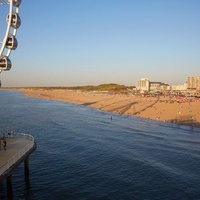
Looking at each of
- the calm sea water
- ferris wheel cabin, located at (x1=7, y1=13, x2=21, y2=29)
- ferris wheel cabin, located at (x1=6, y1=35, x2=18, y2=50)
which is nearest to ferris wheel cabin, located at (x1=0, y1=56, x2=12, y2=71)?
ferris wheel cabin, located at (x1=6, y1=35, x2=18, y2=50)

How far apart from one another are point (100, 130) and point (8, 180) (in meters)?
27.8

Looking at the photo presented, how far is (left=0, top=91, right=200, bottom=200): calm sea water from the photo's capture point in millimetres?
20891

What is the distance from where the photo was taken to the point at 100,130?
45625mm

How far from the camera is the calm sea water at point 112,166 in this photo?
20.9 m

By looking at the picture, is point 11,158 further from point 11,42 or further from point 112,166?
point 112,166

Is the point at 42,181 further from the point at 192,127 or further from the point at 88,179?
the point at 192,127

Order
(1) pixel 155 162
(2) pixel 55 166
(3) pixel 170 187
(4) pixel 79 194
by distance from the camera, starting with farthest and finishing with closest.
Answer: (1) pixel 155 162 → (2) pixel 55 166 → (3) pixel 170 187 → (4) pixel 79 194

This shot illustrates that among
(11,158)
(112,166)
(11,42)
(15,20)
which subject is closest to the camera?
(11,158)

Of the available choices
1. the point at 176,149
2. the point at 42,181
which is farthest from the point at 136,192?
the point at 176,149

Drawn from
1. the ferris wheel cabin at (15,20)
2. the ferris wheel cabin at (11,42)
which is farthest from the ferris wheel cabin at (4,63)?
the ferris wheel cabin at (15,20)

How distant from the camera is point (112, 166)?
26.8 metres

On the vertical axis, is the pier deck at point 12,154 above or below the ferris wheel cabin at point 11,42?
below

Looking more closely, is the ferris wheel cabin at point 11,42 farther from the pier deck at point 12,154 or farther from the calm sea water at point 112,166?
the calm sea water at point 112,166

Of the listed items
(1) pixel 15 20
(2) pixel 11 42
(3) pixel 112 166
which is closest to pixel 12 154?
(2) pixel 11 42
